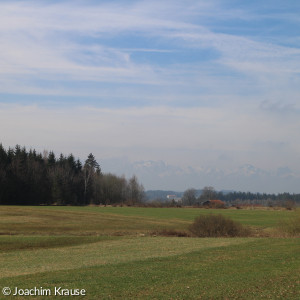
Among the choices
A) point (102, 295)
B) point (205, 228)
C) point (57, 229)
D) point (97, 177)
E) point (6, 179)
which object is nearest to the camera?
point (102, 295)

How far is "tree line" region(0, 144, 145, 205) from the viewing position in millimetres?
112750

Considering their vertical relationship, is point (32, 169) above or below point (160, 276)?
above

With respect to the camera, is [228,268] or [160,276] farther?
[228,268]

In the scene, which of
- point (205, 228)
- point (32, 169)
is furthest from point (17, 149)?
point (205, 228)

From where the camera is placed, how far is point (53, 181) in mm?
125312

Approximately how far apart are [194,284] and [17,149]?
11683cm

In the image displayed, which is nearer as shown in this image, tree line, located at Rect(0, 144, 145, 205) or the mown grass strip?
the mown grass strip

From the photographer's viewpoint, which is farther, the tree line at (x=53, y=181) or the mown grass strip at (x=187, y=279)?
the tree line at (x=53, y=181)

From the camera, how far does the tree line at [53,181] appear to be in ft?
370

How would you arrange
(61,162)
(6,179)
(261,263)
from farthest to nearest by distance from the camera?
(61,162), (6,179), (261,263)

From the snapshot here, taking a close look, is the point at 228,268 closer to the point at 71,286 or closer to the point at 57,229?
the point at 71,286

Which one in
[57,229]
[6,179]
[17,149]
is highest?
[17,149]

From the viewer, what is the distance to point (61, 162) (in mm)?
142375

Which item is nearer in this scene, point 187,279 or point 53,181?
point 187,279
